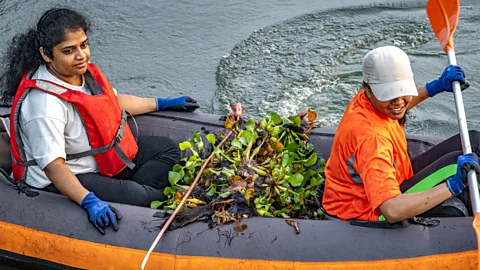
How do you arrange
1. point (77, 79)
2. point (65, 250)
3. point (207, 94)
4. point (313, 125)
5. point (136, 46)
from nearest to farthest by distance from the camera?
1. point (65, 250)
2. point (77, 79)
3. point (313, 125)
4. point (207, 94)
5. point (136, 46)

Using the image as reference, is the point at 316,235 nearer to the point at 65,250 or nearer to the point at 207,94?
the point at 65,250

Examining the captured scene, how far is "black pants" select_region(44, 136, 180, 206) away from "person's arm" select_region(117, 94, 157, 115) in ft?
0.62

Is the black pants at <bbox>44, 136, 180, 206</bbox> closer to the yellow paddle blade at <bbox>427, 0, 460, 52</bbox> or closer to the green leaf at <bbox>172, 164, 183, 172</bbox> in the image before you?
the green leaf at <bbox>172, 164, 183, 172</bbox>

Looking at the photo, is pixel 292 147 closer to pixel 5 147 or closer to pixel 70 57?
pixel 70 57

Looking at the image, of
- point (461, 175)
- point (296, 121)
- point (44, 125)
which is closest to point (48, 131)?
point (44, 125)

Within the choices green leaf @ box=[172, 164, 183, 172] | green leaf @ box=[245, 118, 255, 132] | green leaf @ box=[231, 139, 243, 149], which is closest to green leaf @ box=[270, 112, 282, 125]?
green leaf @ box=[245, 118, 255, 132]

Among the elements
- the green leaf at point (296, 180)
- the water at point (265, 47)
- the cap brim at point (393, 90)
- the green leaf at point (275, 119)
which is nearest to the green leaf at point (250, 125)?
the green leaf at point (275, 119)

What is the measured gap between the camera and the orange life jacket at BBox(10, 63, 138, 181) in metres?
3.30

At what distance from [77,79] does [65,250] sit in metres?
0.89

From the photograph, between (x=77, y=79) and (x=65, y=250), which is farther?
(x=77, y=79)

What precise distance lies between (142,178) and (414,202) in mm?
1525

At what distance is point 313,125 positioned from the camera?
380 centimetres

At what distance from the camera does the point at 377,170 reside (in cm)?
270

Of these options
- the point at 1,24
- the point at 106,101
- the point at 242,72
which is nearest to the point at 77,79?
the point at 106,101
